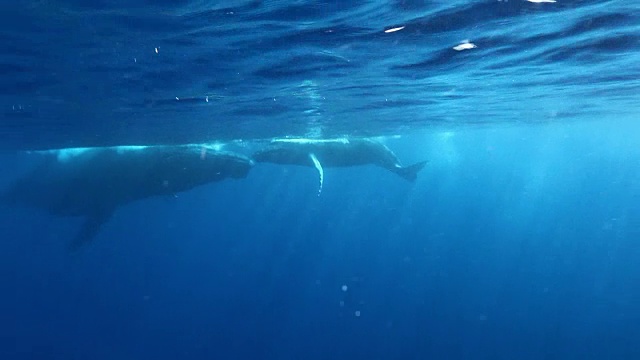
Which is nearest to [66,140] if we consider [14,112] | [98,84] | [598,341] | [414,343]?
[14,112]

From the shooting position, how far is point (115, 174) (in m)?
21.1

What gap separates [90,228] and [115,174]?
102 inches

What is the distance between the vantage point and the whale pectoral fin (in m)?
21.6

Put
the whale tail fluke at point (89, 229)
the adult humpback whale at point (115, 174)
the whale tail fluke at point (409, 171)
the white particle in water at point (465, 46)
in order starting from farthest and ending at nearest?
the whale tail fluke at point (409, 171) < the whale tail fluke at point (89, 229) < the adult humpback whale at point (115, 174) < the white particle in water at point (465, 46)

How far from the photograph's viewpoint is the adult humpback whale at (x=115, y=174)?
21.0 m

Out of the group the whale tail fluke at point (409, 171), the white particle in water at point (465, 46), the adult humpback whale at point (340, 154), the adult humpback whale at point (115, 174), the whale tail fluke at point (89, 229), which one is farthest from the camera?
the whale tail fluke at point (409, 171)

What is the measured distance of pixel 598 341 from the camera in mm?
38906

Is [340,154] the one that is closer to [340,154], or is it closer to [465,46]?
[340,154]

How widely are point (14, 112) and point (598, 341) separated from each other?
38.8 m

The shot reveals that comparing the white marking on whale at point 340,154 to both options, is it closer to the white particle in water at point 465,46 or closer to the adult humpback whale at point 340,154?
the adult humpback whale at point 340,154

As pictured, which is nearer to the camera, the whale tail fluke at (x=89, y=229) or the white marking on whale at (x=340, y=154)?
the whale tail fluke at (x=89, y=229)

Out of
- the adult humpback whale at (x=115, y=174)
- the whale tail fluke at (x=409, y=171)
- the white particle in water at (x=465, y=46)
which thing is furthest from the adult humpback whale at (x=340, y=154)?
the white particle in water at (x=465, y=46)

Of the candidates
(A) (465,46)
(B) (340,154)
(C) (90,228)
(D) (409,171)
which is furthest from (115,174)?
(A) (465,46)

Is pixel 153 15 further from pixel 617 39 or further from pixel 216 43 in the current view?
pixel 617 39
